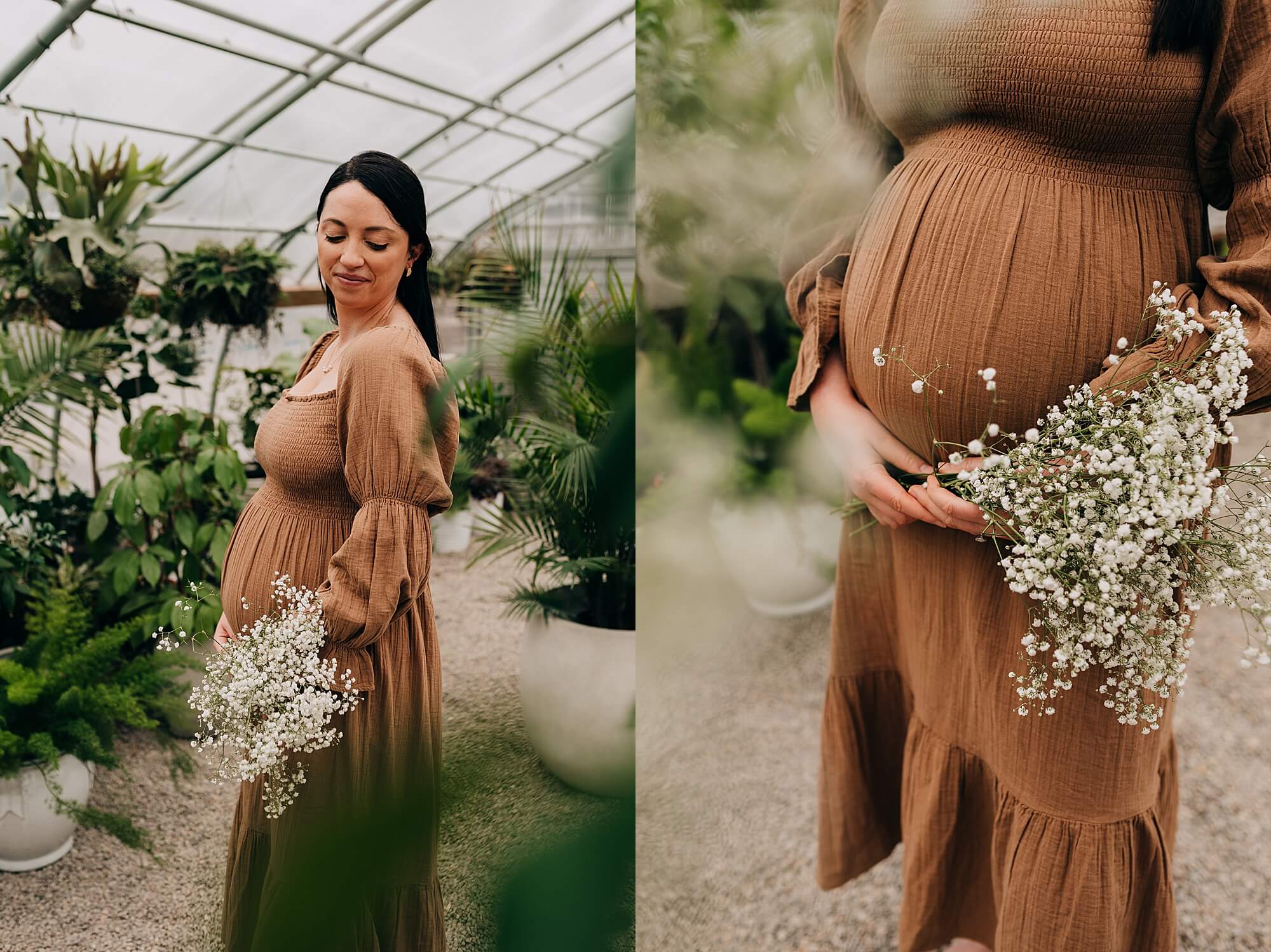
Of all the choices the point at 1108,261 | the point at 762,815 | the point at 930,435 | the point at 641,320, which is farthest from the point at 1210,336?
the point at 762,815

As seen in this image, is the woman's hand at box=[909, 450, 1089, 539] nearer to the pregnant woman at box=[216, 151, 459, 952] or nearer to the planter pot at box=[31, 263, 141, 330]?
the pregnant woman at box=[216, 151, 459, 952]

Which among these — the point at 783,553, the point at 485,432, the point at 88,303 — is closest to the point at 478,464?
the point at 485,432

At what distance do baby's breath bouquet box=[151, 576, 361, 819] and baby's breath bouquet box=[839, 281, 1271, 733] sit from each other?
588mm

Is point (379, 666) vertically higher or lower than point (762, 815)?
higher

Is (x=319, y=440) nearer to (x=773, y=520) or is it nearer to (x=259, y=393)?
(x=259, y=393)

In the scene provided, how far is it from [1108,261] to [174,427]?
113 centimetres

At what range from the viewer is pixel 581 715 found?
305 millimetres

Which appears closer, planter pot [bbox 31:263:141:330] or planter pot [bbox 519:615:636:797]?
planter pot [bbox 519:615:636:797]

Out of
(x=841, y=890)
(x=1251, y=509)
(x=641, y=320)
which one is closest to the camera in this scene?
(x=641, y=320)

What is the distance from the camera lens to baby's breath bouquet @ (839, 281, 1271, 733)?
26.3 inches

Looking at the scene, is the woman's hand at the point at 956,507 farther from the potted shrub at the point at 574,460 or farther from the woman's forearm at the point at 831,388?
the potted shrub at the point at 574,460

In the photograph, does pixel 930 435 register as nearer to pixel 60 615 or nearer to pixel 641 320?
pixel 641 320

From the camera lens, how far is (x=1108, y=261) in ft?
2.67

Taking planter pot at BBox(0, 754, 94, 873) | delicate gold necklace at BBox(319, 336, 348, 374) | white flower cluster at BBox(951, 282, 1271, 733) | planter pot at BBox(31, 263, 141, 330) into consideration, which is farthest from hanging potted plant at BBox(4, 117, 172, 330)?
white flower cluster at BBox(951, 282, 1271, 733)
